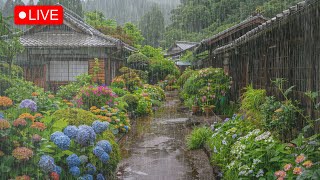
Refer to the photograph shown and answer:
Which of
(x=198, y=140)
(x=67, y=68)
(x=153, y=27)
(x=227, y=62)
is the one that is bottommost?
(x=198, y=140)

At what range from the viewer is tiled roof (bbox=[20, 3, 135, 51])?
17062 mm

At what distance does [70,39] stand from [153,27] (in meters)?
41.3

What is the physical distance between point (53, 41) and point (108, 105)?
338 inches

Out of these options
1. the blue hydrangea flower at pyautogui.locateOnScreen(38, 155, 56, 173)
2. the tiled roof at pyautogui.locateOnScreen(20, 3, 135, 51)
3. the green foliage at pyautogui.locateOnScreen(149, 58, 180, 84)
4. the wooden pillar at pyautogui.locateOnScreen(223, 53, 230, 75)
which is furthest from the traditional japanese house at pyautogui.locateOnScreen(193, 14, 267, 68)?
the blue hydrangea flower at pyautogui.locateOnScreen(38, 155, 56, 173)

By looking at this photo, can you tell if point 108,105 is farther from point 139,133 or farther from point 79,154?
point 79,154

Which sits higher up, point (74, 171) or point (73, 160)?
point (73, 160)

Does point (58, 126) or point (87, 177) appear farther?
point (58, 126)

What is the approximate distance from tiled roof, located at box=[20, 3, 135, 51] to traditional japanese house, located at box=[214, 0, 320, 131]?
882 cm

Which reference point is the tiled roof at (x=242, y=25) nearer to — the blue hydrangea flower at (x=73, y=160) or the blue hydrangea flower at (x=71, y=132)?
the blue hydrangea flower at (x=71, y=132)

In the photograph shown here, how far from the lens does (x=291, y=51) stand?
724cm

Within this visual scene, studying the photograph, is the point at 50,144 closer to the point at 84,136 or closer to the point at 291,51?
the point at 84,136

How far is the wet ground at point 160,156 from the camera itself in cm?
630

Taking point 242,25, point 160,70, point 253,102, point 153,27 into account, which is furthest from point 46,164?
point 153,27

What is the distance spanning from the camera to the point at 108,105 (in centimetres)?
1093
